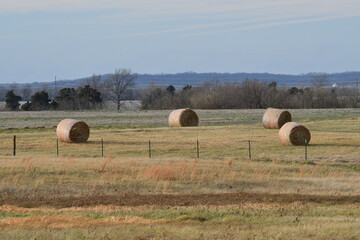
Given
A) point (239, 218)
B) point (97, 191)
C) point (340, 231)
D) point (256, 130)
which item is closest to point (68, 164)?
point (97, 191)

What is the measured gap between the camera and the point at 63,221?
1753 cm

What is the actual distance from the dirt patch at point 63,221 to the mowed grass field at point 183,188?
2 centimetres

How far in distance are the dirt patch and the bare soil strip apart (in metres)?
4.12

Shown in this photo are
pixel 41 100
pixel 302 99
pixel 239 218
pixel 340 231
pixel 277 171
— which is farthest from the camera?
pixel 41 100

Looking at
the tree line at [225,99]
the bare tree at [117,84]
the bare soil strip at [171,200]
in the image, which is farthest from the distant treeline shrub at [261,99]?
the bare soil strip at [171,200]

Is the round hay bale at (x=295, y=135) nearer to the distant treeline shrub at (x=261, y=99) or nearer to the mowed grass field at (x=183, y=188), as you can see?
the mowed grass field at (x=183, y=188)

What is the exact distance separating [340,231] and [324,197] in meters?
8.69

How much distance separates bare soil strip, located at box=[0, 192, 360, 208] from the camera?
22469 millimetres

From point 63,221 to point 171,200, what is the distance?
602 centimetres

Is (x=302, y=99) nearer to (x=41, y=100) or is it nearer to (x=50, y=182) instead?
(x=41, y=100)

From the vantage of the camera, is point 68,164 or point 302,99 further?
point 302,99

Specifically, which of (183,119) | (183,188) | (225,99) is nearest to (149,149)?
(183,188)

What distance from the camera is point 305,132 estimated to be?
42.7 m

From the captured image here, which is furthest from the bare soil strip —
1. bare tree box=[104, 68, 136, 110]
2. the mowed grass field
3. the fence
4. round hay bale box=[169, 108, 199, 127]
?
bare tree box=[104, 68, 136, 110]
